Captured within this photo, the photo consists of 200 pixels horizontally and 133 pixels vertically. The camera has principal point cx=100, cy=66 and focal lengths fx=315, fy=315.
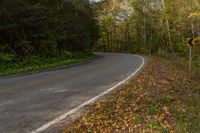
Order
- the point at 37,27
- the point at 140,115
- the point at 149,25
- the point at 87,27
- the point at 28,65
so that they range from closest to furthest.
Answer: the point at 140,115
the point at 28,65
the point at 37,27
the point at 87,27
the point at 149,25

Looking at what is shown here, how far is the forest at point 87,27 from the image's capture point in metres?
24.2

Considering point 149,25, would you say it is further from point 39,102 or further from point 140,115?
point 140,115

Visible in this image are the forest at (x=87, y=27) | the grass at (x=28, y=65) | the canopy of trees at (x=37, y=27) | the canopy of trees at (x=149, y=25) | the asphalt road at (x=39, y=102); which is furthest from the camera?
the canopy of trees at (x=149, y=25)

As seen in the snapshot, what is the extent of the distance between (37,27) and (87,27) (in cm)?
1541

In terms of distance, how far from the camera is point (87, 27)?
41.6 meters

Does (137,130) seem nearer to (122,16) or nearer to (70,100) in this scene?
(70,100)

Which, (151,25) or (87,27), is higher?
(151,25)

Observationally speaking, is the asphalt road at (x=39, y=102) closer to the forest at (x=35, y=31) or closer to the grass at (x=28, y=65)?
the grass at (x=28, y=65)

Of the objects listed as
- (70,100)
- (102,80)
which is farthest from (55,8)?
(70,100)

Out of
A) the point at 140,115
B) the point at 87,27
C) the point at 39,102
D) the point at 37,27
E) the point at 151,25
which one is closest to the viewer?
the point at 140,115

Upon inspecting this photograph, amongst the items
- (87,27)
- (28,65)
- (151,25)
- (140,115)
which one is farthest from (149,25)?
(140,115)

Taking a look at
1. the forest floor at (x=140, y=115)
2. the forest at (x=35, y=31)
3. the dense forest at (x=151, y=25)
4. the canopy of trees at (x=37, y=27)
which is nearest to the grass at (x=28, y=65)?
the forest at (x=35, y=31)

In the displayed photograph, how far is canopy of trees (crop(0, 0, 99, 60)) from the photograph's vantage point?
23.1 metres

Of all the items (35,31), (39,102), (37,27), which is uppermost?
(37,27)
